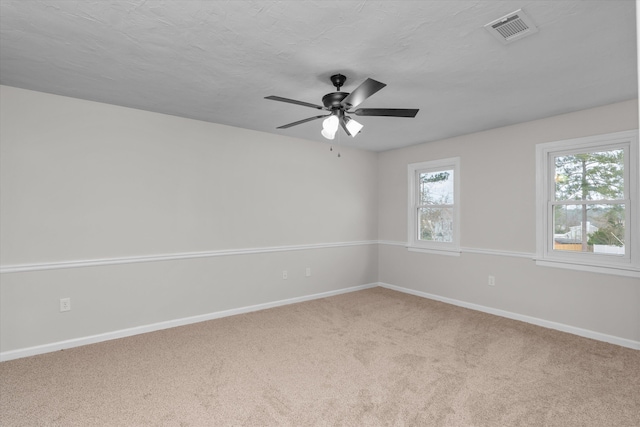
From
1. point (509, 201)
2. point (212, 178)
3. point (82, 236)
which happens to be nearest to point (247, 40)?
point (212, 178)

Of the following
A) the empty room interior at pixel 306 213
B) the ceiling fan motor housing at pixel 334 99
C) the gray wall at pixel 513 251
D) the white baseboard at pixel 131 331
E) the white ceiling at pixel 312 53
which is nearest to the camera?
the white ceiling at pixel 312 53

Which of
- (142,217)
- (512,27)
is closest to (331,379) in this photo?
(142,217)

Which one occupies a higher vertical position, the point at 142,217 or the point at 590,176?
the point at 590,176

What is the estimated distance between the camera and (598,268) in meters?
3.40

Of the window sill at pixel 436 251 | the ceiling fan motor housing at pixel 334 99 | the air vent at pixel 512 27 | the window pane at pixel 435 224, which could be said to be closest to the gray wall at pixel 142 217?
the window sill at pixel 436 251

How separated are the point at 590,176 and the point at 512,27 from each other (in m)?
2.50

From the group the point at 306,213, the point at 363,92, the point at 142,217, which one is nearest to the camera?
the point at 363,92

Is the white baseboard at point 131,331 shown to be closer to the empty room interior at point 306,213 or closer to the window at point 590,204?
the empty room interior at point 306,213

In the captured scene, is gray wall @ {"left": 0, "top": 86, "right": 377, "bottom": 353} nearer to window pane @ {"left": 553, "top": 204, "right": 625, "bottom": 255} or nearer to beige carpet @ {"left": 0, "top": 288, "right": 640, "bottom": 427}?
beige carpet @ {"left": 0, "top": 288, "right": 640, "bottom": 427}

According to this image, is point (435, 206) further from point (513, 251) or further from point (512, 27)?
point (512, 27)

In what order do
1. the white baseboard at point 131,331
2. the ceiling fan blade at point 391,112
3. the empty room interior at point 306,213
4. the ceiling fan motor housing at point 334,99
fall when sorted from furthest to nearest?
the white baseboard at point 131,331 → the ceiling fan motor housing at point 334,99 → the ceiling fan blade at point 391,112 → the empty room interior at point 306,213

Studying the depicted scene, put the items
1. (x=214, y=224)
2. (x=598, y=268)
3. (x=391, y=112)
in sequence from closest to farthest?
(x=391, y=112) → (x=598, y=268) → (x=214, y=224)

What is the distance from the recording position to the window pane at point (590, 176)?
3.39 m

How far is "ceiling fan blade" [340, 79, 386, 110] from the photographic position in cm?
211
